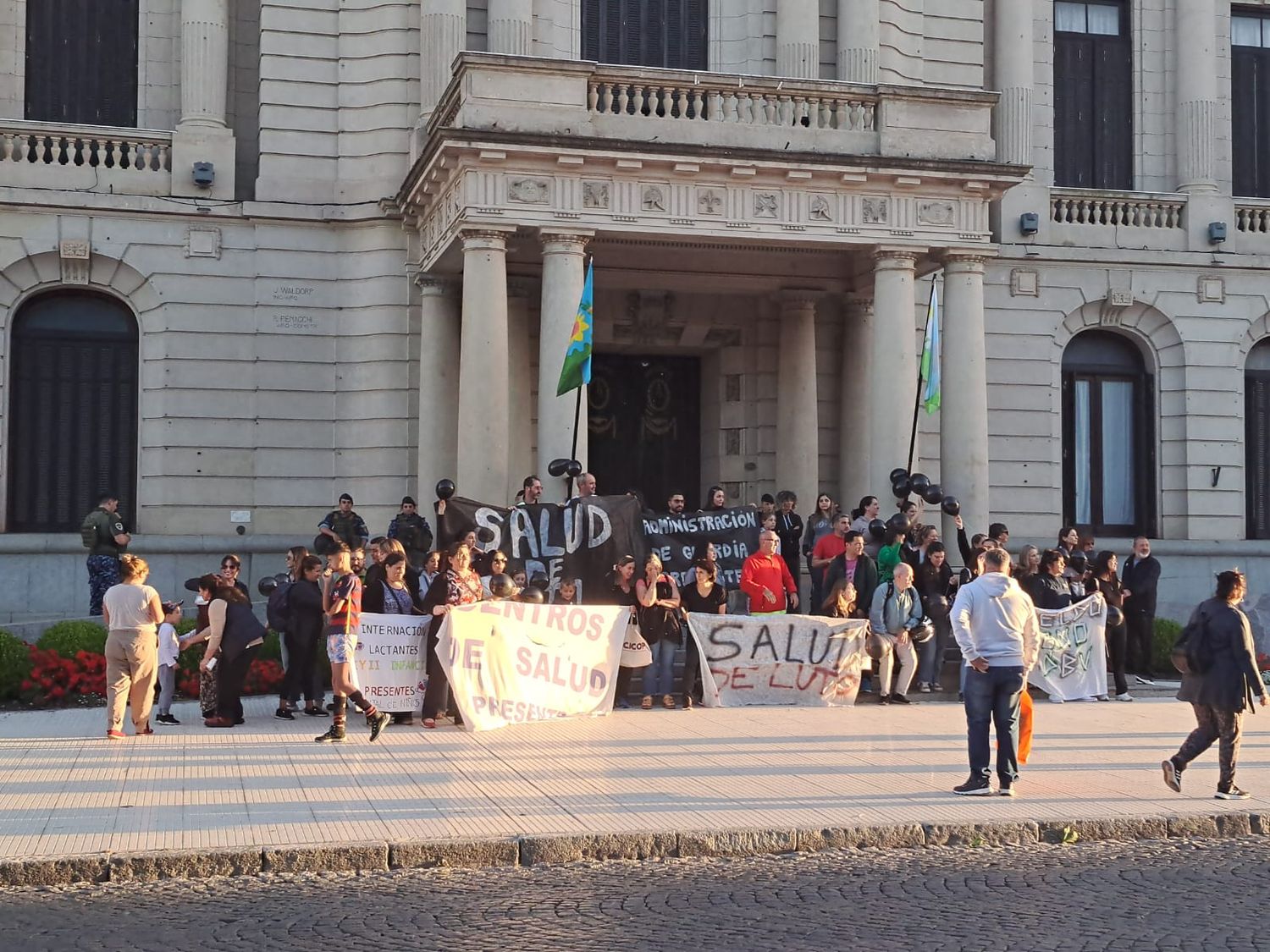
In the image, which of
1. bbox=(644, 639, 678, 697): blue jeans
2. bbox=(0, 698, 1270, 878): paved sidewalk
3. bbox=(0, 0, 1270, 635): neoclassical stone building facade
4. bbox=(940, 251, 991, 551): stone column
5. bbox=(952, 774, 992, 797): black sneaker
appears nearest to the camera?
bbox=(0, 698, 1270, 878): paved sidewalk

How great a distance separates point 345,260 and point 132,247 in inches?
132

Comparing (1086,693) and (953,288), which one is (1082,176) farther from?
(1086,693)

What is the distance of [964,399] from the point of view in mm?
22781

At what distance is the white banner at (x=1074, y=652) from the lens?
62.4ft

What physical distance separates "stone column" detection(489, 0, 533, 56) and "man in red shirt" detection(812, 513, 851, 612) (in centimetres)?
1006

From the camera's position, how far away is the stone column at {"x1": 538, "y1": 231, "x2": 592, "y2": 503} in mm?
20703

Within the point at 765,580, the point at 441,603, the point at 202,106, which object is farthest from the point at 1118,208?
the point at 441,603

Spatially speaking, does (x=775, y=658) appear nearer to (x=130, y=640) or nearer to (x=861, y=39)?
(x=130, y=640)

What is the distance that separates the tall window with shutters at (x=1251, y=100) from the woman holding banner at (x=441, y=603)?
2002 cm

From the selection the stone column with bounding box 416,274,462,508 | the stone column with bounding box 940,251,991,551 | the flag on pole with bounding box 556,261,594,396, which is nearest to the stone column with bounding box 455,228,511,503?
the flag on pole with bounding box 556,261,594,396

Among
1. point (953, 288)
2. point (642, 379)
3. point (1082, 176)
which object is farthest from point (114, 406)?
point (1082, 176)

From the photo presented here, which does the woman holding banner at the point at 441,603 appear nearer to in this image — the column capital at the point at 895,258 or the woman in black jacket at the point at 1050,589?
the woman in black jacket at the point at 1050,589

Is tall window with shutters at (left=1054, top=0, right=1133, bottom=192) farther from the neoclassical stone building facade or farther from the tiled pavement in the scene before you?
the tiled pavement

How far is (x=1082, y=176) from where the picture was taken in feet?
94.4
